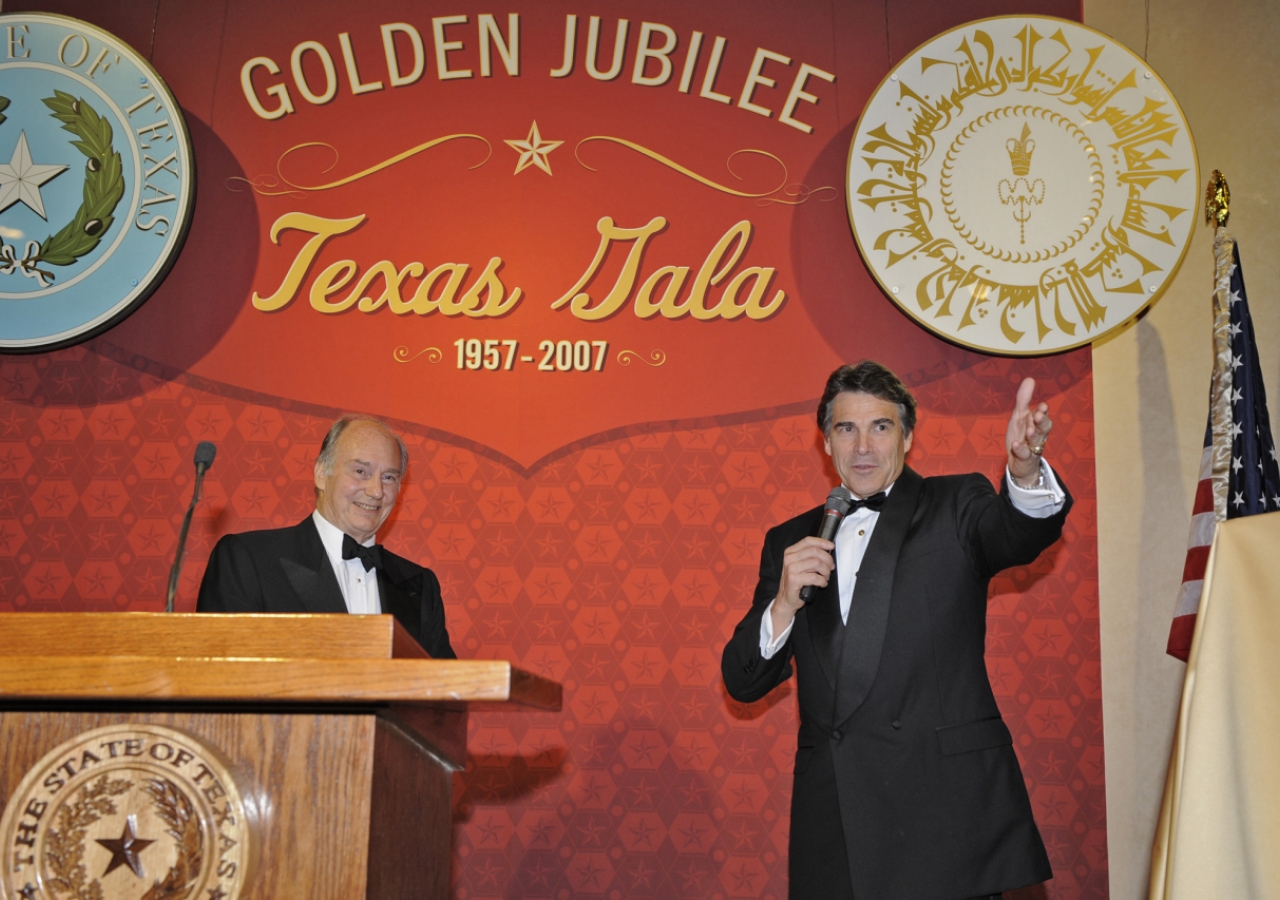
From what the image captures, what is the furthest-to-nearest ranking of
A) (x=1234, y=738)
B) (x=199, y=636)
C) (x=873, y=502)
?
(x=873, y=502), (x=199, y=636), (x=1234, y=738)

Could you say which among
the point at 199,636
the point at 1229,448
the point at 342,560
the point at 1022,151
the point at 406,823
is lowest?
the point at 406,823

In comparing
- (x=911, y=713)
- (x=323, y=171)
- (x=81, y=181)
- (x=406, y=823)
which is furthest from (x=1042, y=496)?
(x=81, y=181)

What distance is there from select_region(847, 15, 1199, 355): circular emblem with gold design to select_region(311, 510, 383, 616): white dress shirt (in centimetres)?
188

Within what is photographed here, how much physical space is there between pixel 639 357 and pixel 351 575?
4.00 feet

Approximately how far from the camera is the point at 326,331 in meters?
3.68

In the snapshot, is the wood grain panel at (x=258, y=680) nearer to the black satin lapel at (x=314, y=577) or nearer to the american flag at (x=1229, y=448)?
the black satin lapel at (x=314, y=577)

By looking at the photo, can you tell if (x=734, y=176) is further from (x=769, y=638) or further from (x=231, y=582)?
(x=231, y=582)

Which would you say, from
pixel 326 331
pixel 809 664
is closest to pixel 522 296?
pixel 326 331

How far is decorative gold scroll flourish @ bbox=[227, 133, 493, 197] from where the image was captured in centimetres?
377

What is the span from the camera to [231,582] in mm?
2779

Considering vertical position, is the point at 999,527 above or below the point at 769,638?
above

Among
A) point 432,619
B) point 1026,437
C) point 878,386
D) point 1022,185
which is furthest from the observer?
point 1022,185

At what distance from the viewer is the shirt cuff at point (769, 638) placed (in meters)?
2.54

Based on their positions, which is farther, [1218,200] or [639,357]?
[639,357]
